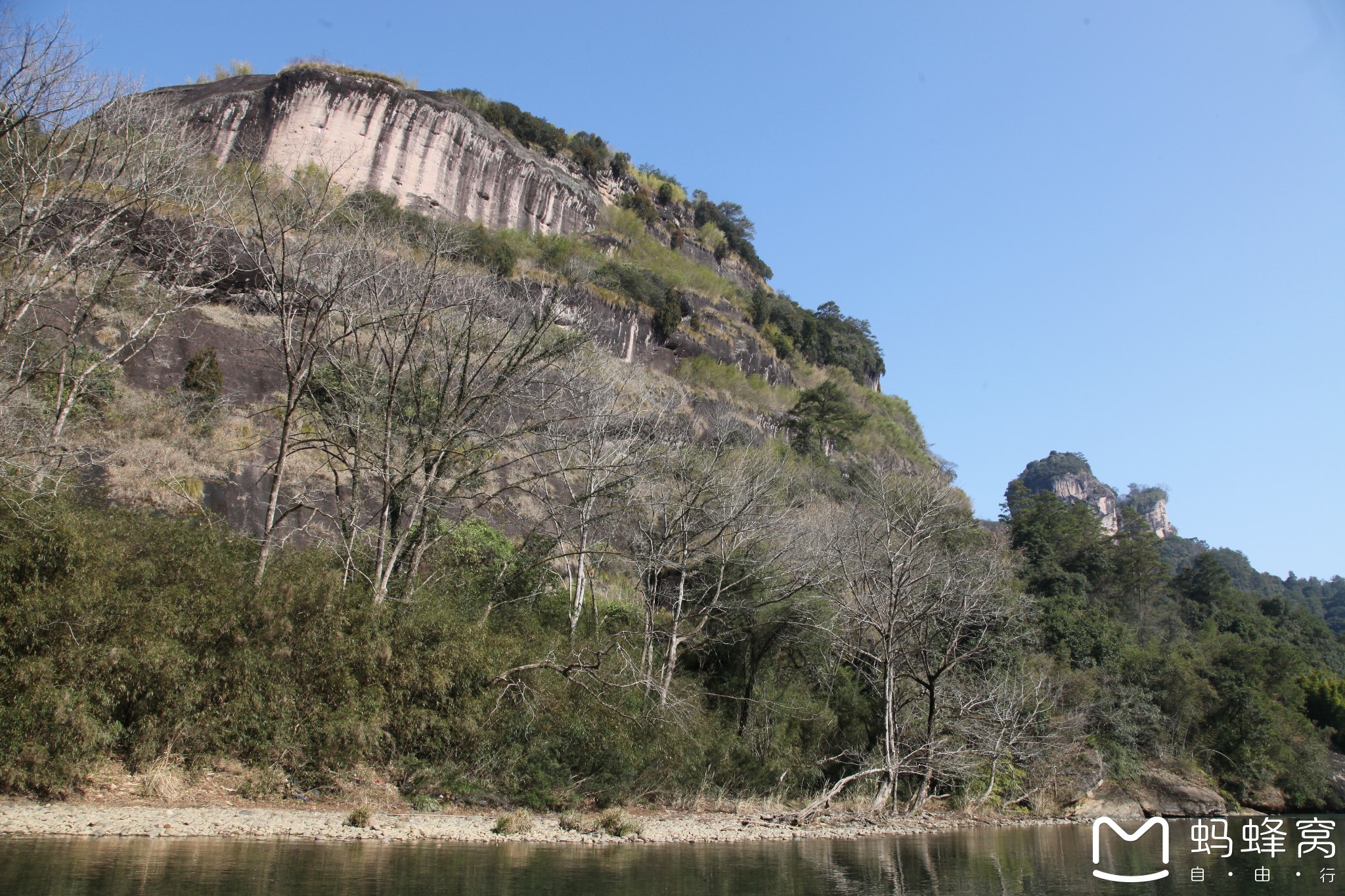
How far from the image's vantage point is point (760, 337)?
60.5 meters

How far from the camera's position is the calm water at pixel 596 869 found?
703 centimetres

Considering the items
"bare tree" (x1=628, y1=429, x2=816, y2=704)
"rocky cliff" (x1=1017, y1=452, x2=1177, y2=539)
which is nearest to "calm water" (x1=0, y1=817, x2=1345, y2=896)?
"bare tree" (x1=628, y1=429, x2=816, y2=704)

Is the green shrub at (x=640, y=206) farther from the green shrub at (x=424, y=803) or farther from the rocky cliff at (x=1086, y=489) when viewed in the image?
the rocky cliff at (x=1086, y=489)

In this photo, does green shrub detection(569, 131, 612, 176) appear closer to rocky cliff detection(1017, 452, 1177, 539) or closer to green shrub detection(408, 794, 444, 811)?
green shrub detection(408, 794, 444, 811)

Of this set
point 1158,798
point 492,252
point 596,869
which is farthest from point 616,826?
point 492,252

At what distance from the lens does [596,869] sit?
9578 mm

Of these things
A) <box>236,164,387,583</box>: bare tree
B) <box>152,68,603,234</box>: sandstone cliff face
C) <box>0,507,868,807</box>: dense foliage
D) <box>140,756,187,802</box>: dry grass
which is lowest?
<box>140,756,187,802</box>: dry grass

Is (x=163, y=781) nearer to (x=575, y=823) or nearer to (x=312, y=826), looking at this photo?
(x=312, y=826)

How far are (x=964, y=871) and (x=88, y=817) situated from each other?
11278mm

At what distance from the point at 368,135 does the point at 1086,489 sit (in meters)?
158

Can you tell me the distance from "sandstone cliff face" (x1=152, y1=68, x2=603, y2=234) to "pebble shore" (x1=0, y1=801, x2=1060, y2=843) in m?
35.2

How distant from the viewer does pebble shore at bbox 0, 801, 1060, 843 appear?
9.12 metres

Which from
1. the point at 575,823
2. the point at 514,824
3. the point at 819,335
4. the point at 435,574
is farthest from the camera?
the point at 819,335

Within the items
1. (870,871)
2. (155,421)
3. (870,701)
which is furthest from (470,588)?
(155,421)
